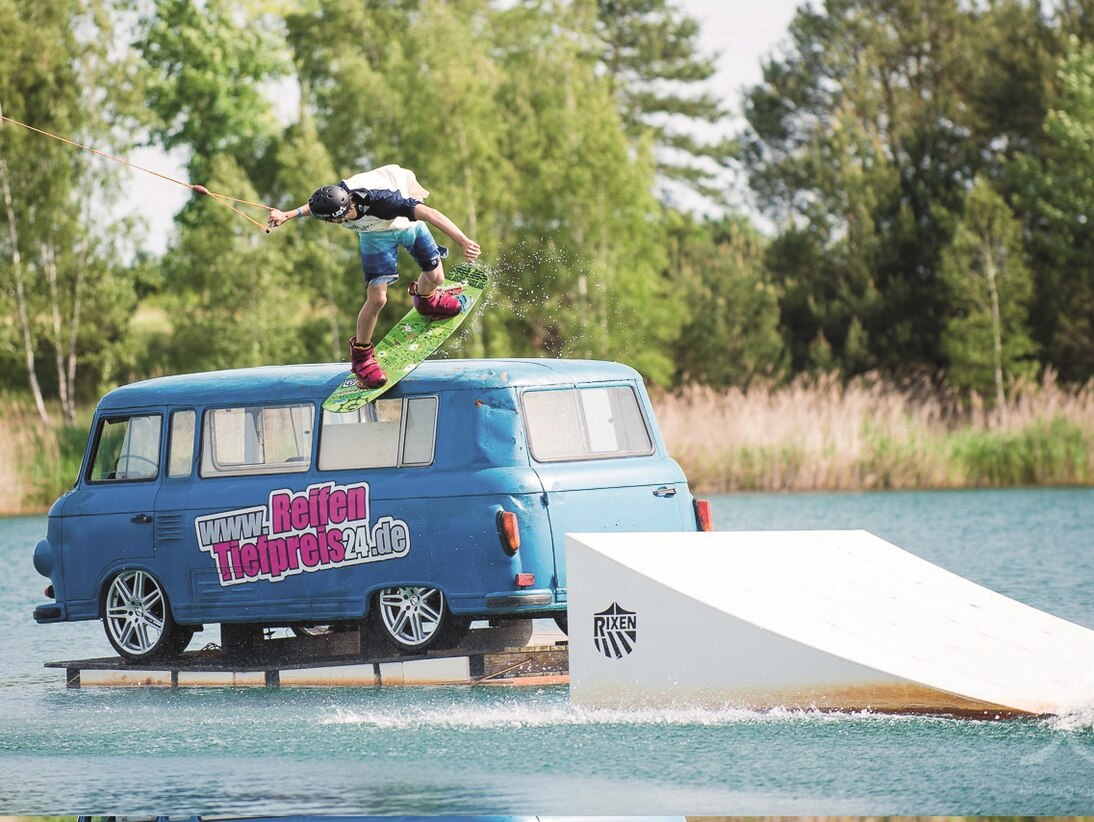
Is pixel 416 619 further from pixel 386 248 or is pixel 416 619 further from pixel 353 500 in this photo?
pixel 386 248

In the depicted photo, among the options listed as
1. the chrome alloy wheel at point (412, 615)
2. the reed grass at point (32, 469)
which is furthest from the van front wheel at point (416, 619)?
the reed grass at point (32, 469)

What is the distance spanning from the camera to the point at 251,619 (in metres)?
14.1

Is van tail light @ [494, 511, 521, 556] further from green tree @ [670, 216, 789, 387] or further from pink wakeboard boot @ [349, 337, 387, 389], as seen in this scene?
green tree @ [670, 216, 789, 387]

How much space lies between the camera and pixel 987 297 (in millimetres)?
49875

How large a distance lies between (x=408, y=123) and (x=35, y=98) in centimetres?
932

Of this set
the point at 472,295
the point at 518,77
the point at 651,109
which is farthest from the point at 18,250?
the point at 472,295

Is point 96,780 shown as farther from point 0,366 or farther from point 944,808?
point 0,366

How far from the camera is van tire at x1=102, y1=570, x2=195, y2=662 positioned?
14.5 meters

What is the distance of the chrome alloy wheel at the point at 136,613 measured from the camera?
14.6m

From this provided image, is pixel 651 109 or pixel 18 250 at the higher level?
pixel 651 109

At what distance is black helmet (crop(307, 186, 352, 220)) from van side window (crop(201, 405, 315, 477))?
4.56 feet

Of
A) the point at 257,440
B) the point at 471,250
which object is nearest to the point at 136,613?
the point at 257,440

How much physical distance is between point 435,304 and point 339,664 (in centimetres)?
294

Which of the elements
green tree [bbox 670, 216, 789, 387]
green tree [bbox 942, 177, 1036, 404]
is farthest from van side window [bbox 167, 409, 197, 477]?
green tree [bbox 670, 216, 789, 387]
